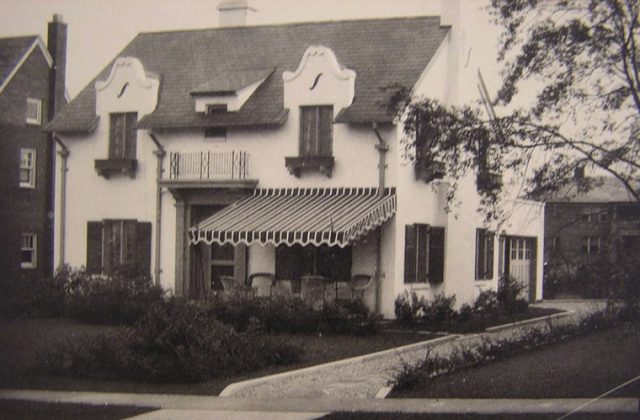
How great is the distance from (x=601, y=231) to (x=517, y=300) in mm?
11053

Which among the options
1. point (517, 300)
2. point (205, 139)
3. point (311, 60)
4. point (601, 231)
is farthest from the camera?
point (517, 300)

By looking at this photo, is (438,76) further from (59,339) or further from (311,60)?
(59,339)

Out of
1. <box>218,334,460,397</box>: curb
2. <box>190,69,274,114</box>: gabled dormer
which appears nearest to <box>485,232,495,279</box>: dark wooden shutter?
<box>218,334,460,397</box>: curb

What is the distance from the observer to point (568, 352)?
1271 cm

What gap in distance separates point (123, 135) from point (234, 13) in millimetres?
4311

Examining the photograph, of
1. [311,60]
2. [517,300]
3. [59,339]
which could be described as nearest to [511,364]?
[59,339]

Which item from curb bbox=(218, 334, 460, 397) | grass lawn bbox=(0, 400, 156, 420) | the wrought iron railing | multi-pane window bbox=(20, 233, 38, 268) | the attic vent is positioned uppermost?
the attic vent

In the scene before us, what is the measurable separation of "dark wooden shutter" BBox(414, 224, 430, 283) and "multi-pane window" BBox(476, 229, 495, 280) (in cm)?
190

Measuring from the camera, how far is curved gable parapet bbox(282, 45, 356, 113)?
726 inches

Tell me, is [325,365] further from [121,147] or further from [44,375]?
[121,147]

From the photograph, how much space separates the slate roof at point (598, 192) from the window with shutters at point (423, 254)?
6822 mm

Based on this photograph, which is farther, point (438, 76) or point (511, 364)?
point (438, 76)

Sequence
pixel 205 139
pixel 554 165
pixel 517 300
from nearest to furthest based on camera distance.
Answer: pixel 554 165 → pixel 205 139 → pixel 517 300

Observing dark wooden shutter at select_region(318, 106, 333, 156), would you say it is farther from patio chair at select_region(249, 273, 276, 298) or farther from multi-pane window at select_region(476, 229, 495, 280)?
multi-pane window at select_region(476, 229, 495, 280)
